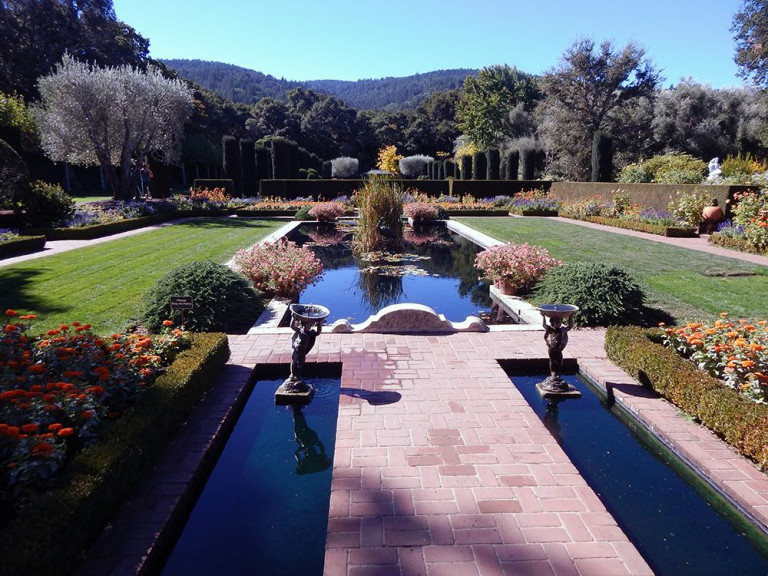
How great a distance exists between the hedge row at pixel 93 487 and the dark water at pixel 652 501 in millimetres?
2474

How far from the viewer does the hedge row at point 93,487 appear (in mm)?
1755

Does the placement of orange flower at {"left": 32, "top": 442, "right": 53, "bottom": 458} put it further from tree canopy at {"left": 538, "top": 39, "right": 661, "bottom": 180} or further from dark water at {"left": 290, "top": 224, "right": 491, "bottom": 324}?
tree canopy at {"left": 538, "top": 39, "right": 661, "bottom": 180}

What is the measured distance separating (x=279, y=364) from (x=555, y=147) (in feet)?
89.8

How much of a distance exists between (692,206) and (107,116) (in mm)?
18506

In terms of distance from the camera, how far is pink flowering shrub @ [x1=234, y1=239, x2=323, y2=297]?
6438 millimetres

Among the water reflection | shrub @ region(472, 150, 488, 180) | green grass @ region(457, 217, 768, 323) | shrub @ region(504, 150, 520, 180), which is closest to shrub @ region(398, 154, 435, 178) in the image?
shrub @ region(504, 150, 520, 180)

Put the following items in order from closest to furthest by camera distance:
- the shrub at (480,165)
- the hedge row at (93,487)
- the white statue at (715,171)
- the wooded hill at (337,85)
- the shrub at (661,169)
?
the hedge row at (93,487) → the white statue at (715,171) → the shrub at (661,169) → the shrub at (480,165) → the wooded hill at (337,85)

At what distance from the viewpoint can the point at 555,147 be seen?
28000 millimetres

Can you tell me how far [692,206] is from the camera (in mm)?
13180

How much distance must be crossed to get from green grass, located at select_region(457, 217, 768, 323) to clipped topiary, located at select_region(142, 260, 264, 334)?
4.95m

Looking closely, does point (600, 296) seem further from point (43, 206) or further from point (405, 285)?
point (43, 206)

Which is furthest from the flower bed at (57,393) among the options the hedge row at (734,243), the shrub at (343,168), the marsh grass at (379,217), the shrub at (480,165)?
the shrub at (343,168)

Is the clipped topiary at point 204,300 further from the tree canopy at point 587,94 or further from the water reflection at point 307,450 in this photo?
the tree canopy at point 587,94

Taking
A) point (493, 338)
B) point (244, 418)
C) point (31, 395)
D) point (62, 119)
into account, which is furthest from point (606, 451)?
point (62, 119)
